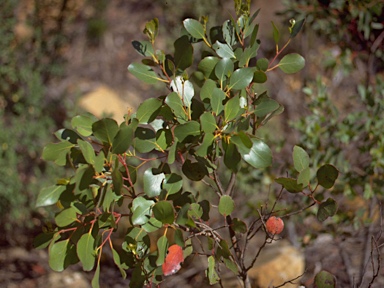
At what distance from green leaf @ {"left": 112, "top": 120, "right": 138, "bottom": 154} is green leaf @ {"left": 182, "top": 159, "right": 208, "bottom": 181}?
23 cm

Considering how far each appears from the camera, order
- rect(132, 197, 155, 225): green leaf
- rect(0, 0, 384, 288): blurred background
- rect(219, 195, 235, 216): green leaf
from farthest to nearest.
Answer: rect(0, 0, 384, 288): blurred background < rect(219, 195, 235, 216): green leaf < rect(132, 197, 155, 225): green leaf

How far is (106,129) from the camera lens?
1427 mm

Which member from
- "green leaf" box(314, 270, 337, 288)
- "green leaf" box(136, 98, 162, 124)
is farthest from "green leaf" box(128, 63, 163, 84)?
→ "green leaf" box(314, 270, 337, 288)

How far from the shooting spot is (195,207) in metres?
1.59

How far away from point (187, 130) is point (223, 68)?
22 centimetres

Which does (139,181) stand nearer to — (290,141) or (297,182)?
(290,141)

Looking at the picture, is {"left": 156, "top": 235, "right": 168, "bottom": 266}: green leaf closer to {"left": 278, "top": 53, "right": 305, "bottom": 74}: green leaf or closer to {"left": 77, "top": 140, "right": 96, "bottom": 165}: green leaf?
{"left": 77, "top": 140, "right": 96, "bottom": 165}: green leaf

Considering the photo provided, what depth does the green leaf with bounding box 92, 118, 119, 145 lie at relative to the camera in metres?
1.41

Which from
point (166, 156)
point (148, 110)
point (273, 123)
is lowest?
point (273, 123)

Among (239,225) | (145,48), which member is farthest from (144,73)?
(239,225)

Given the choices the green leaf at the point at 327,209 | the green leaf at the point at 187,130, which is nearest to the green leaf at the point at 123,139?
the green leaf at the point at 187,130

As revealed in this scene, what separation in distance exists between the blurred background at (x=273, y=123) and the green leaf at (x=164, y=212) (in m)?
0.78

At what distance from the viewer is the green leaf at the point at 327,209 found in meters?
1.54

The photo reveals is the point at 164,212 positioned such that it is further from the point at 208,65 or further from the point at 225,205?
the point at 208,65
